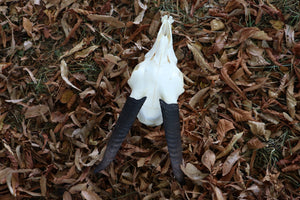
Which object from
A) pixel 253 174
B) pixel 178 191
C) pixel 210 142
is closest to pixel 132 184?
pixel 178 191

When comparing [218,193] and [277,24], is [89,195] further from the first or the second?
[277,24]

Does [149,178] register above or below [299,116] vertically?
below

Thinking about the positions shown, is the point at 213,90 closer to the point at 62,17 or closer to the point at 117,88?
the point at 117,88

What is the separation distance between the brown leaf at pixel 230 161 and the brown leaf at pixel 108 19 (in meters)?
0.65

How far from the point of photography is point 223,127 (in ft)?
3.05

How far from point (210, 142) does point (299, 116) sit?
1.14ft

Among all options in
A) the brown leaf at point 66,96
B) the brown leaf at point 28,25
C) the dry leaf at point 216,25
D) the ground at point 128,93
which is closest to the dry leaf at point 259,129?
the ground at point 128,93

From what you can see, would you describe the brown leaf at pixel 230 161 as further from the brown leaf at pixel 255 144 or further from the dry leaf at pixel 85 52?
the dry leaf at pixel 85 52

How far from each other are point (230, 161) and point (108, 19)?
2.36 feet

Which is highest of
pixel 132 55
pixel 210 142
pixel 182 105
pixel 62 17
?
pixel 62 17

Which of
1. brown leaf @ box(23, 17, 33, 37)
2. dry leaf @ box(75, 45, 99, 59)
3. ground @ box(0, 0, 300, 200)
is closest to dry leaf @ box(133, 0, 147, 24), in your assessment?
ground @ box(0, 0, 300, 200)

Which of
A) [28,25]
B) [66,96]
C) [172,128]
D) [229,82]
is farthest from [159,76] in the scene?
[28,25]

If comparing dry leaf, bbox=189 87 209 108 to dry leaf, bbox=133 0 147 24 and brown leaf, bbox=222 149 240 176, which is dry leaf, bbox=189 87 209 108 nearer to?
brown leaf, bbox=222 149 240 176

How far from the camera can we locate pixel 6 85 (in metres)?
1.03
